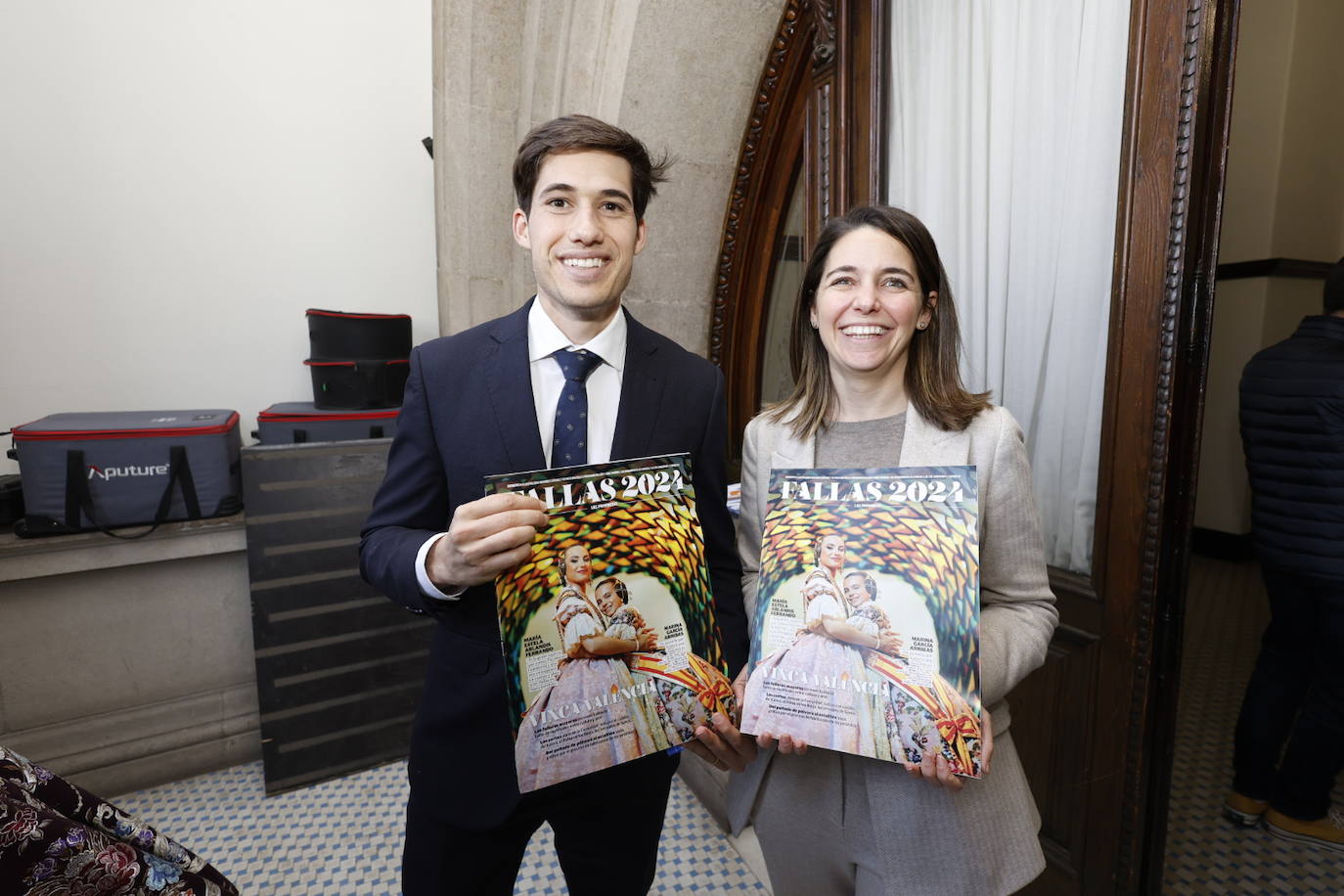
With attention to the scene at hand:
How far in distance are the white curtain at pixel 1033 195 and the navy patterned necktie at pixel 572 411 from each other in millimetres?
1144

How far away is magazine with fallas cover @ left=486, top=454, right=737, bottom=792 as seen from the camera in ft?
2.76

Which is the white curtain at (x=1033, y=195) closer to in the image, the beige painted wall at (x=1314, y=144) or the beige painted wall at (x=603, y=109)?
the beige painted wall at (x=603, y=109)

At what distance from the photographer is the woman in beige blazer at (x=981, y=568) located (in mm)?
921

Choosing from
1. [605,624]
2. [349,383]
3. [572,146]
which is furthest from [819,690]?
[349,383]

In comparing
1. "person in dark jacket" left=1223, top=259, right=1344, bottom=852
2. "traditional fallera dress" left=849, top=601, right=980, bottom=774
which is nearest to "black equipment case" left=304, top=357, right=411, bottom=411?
"traditional fallera dress" left=849, top=601, right=980, bottom=774

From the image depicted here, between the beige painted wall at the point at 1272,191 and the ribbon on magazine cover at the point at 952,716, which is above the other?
the beige painted wall at the point at 1272,191

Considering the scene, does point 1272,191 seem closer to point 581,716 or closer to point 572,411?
point 572,411

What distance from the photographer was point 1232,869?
78.2 inches

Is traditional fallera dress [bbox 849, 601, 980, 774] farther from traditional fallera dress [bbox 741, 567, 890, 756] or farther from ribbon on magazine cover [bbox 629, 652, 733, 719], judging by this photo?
ribbon on magazine cover [bbox 629, 652, 733, 719]

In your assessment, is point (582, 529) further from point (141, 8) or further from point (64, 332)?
point (141, 8)

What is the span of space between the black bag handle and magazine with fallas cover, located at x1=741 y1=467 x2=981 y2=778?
7.80ft

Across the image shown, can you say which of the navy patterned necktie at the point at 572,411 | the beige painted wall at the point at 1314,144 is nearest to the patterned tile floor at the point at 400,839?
the navy patterned necktie at the point at 572,411

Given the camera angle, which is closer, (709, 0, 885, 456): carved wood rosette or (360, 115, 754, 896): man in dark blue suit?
(360, 115, 754, 896): man in dark blue suit

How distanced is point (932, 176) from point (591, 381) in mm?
1268
